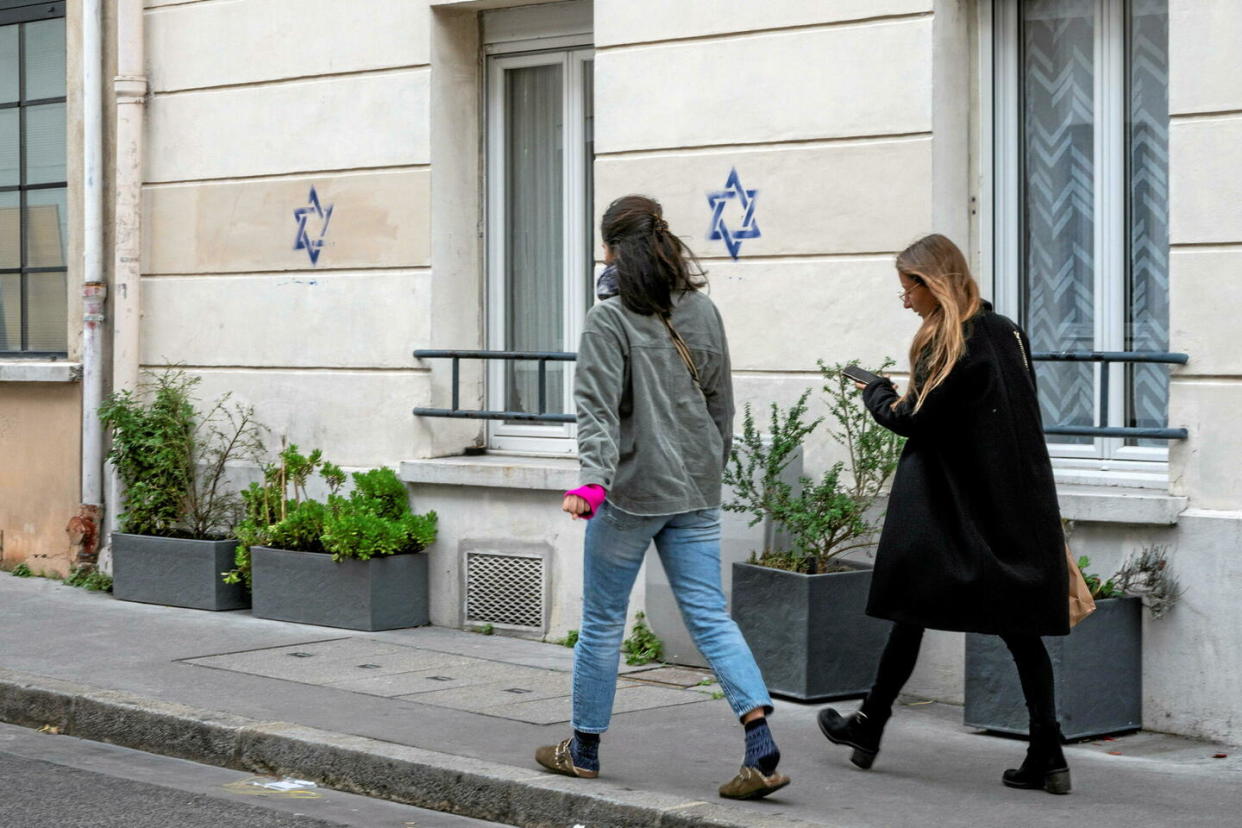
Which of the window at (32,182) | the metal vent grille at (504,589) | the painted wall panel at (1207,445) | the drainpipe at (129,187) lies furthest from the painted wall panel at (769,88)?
the window at (32,182)

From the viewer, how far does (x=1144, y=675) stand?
21.1 ft

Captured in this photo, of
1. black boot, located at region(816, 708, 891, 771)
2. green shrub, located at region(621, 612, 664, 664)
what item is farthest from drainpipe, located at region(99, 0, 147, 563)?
black boot, located at region(816, 708, 891, 771)

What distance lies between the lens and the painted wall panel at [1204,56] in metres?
6.28

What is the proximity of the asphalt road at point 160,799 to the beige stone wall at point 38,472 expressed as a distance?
3858 mm

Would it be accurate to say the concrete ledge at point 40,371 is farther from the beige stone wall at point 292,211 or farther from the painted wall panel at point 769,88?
the painted wall panel at point 769,88

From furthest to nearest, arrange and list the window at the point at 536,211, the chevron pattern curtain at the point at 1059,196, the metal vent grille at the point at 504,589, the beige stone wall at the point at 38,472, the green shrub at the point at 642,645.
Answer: the beige stone wall at the point at 38,472 → the window at the point at 536,211 → the metal vent grille at the point at 504,589 → the green shrub at the point at 642,645 → the chevron pattern curtain at the point at 1059,196

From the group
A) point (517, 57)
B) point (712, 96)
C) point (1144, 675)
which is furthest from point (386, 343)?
point (1144, 675)

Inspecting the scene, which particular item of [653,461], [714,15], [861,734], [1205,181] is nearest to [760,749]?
[861,734]

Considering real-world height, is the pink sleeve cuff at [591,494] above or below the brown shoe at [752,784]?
above

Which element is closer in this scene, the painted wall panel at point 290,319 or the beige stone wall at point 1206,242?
the beige stone wall at point 1206,242

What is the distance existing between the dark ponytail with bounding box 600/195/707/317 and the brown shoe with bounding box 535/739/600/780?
140 centimetres

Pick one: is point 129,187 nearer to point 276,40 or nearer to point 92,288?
point 92,288

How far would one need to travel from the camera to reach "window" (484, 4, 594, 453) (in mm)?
8750

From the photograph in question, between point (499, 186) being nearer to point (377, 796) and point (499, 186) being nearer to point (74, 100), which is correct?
point (74, 100)
